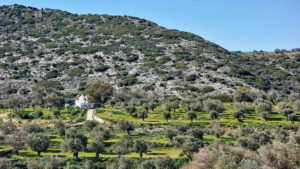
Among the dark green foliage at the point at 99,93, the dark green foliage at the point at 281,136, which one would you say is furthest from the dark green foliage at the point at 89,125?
the dark green foliage at the point at 281,136

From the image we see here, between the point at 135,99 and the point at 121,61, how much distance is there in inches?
1981

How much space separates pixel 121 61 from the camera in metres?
136

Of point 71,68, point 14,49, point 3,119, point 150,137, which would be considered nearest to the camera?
point 150,137

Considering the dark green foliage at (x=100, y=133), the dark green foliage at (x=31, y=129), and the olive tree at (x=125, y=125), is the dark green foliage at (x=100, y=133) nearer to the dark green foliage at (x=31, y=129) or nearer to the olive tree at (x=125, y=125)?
the olive tree at (x=125, y=125)

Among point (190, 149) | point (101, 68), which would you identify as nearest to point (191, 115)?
point (190, 149)

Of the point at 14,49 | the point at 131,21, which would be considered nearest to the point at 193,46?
the point at 131,21

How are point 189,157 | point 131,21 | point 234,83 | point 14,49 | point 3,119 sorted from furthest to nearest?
point 131,21 → point 14,49 → point 234,83 → point 3,119 → point 189,157

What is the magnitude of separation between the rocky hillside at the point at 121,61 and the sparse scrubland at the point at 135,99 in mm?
497

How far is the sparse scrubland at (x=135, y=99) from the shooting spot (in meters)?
41.9

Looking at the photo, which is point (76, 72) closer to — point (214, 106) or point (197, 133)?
point (214, 106)

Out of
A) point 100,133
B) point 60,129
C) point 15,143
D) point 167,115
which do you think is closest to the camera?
point 15,143

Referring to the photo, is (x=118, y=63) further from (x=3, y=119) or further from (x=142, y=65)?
(x=3, y=119)

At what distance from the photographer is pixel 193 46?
15475cm

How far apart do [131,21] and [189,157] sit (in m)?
163
